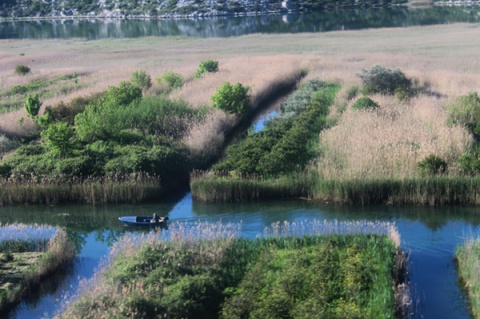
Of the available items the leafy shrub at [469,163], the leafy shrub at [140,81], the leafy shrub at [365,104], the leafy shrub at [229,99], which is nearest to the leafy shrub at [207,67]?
the leafy shrub at [140,81]

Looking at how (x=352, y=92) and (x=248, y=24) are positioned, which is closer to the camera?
(x=352, y=92)

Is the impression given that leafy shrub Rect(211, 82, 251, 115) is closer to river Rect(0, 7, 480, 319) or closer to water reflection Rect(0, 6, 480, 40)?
river Rect(0, 7, 480, 319)

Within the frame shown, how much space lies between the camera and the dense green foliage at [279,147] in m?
28.3

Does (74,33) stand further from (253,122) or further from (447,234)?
(447,234)

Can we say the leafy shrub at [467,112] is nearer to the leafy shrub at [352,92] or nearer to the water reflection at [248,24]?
the leafy shrub at [352,92]

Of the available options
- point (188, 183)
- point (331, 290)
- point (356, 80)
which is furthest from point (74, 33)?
point (331, 290)

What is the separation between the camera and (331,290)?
17.0 meters

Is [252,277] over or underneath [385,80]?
underneath

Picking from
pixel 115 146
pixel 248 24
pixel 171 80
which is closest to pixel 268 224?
pixel 115 146

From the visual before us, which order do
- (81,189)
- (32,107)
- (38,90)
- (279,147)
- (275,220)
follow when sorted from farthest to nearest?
(38,90) → (32,107) → (279,147) → (81,189) → (275,220)

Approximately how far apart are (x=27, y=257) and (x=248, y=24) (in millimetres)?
102726

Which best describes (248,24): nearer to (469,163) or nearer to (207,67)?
(207,67)

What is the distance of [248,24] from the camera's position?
12012 centimetres

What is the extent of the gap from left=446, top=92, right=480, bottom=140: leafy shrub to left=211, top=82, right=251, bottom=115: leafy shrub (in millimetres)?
10908
